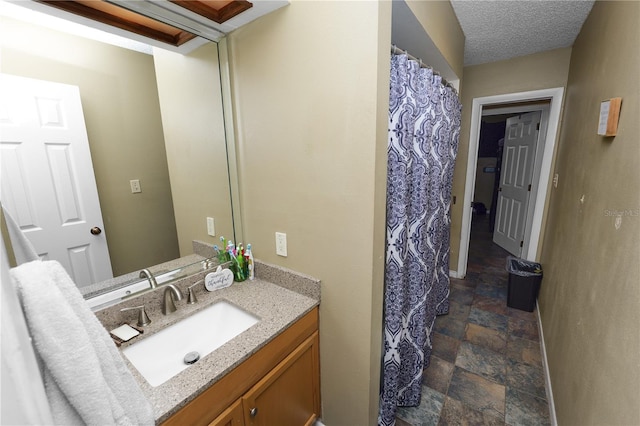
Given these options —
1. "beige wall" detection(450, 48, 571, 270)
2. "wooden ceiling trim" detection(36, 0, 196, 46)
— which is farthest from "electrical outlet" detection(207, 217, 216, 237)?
"beige wall" detection(450, 48, 571, 270)

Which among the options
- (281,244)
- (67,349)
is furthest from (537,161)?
(67,349)

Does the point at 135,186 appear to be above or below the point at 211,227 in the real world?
→ above

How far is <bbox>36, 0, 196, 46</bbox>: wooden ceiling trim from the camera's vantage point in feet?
3.12

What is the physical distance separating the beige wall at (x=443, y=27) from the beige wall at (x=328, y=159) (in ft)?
1.80

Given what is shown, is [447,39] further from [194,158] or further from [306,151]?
[194,158]

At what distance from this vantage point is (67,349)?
1.65 ft

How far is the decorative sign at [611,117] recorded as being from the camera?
1.16 meters

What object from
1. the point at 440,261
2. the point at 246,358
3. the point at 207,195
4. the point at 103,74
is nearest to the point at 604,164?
the point at 440,261

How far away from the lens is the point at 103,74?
1053 millimetres

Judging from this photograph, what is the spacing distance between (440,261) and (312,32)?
191 cm

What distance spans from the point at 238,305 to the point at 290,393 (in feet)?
1.47

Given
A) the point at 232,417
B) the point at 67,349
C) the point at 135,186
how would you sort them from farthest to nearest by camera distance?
the point at 135,186 → the point at 232,417 → the point at 67,349

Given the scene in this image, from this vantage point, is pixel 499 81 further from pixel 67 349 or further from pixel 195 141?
pixel 67 349

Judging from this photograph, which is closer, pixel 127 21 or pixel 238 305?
pixel 127 21
